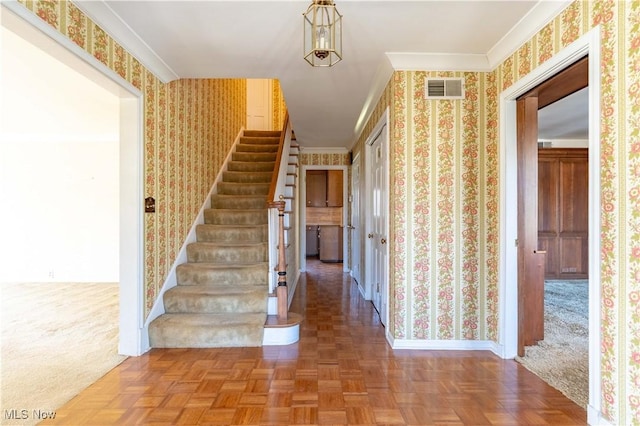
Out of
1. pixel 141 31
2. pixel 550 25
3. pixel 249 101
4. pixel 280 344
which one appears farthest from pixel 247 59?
pixel 249 101

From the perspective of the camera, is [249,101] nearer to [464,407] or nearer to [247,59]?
[247,59]

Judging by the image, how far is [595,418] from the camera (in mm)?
1613

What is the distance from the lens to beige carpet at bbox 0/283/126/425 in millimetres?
1891

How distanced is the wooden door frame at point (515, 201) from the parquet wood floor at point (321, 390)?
261 millimetres

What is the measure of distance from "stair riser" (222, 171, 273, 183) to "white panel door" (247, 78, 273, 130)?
255cm

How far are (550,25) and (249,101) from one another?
5.99 m

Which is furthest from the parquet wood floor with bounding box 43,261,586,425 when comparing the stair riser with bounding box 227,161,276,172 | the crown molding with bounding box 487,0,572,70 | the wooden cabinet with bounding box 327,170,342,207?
the wooden cabinet with bounding box 327,170,342,207

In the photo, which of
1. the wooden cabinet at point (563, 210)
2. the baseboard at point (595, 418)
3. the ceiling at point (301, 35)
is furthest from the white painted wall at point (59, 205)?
the wooden cabinet at point (563, 210)

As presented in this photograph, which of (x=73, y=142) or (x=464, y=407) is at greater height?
(x=73, y=142)

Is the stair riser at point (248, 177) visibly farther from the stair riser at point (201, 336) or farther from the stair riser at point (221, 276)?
the stair riser at point (201, 336)

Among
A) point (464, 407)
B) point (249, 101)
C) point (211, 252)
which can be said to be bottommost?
point (464, 407)

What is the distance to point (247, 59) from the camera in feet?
8.52

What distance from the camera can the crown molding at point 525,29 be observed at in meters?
1.86

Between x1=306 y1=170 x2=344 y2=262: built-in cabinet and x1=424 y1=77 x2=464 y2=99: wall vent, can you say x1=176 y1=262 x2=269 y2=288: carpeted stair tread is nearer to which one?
x1=424 y1=77 x2=464 y2=99: wall vent
